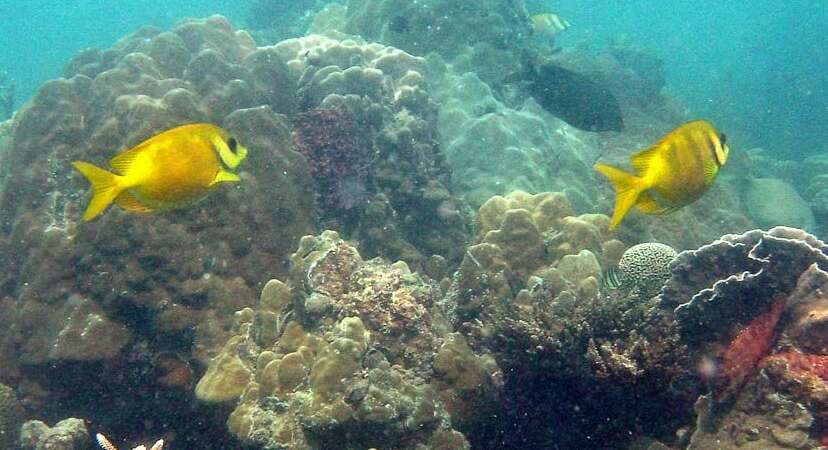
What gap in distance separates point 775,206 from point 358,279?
41.6ft

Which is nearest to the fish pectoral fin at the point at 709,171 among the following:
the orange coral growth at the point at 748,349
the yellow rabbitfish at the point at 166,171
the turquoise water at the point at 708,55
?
the orange coral growth at the point at 748,349

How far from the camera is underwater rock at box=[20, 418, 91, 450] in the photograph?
4.38m

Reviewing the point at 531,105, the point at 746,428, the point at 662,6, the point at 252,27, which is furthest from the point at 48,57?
the point at 662,6

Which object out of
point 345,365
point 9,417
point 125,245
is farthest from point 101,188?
point 9,417

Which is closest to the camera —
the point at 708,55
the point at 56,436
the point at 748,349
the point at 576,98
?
the point at 748,349

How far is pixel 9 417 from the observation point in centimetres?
490

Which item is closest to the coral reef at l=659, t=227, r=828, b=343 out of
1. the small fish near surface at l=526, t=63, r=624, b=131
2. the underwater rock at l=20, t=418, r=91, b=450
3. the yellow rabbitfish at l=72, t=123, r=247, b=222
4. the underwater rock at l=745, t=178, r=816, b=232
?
the yellow rabbitfish at l=72, t=123, r=247, b=222

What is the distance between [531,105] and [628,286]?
5.90m

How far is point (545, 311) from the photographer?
4.08 meters

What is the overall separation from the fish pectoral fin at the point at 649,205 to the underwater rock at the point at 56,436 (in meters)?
4.78

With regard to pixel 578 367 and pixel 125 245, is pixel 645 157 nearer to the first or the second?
pixel 578 367

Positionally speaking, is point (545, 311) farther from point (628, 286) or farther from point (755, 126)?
point (755, 126)

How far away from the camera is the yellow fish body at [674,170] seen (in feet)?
9.32

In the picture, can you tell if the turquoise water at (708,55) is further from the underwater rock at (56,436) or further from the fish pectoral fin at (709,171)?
the underwater rock at (56,436)
